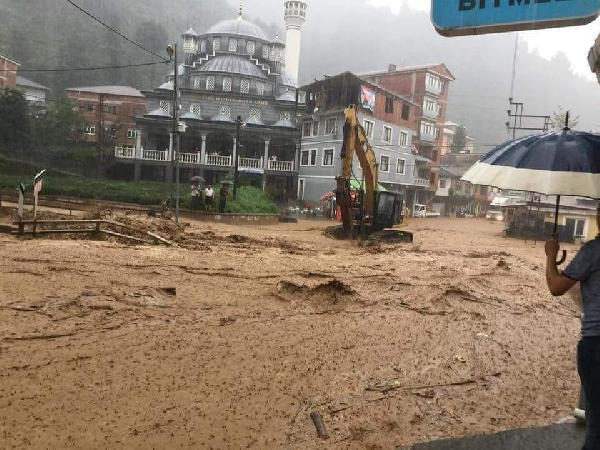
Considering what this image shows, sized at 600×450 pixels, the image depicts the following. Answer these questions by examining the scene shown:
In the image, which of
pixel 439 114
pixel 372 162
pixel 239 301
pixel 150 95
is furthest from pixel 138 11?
pixel 239 301

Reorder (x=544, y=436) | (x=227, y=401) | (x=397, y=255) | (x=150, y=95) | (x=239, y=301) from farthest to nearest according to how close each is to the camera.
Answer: (x=150, y=95) → (x=397, y=255) → (x=239, y=301) → (x=227, y=401) → (x=544, y=436)

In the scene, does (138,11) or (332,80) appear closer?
(332,80)

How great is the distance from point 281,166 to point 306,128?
4.54m

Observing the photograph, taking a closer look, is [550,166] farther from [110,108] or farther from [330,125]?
[110,108]

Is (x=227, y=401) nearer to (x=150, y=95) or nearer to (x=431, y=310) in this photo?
(x=431, y=310)

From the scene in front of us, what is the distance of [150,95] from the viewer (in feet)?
140

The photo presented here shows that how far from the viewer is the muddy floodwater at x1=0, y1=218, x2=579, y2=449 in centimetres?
425

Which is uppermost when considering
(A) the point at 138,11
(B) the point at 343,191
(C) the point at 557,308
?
(A) the point at 138,11

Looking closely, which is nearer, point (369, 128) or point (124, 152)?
point (124, 152)

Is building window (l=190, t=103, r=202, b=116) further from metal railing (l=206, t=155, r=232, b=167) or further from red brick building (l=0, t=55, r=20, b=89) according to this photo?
red brick building (l=0, t=55, r=20, b=89)

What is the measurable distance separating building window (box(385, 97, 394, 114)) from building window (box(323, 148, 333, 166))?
7.62 meters

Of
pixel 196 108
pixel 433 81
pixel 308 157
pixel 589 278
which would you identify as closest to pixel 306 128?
pixel 308 157

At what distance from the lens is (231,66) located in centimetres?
4609

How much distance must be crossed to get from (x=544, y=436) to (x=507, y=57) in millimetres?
130662
